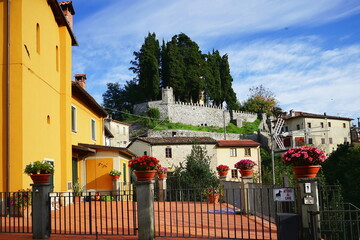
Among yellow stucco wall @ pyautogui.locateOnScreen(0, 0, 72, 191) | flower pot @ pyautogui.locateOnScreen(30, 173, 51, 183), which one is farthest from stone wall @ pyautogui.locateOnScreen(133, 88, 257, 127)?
flower pot @ pyautogui.locateOnScreen(30, 173, 51, 183)

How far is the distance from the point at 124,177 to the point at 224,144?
1992cm

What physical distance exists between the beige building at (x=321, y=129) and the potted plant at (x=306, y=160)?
174 ft

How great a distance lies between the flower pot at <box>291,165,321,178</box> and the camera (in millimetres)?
7251

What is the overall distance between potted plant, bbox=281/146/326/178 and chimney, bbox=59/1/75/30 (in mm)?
15454

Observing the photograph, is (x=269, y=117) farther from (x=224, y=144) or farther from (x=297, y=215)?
(x=297, y=215)

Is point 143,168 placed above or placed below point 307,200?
above

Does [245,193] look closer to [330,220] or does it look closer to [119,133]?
[330,220]

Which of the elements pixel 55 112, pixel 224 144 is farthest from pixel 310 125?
pixel 55 112

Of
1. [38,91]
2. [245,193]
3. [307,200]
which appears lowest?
[245,193]

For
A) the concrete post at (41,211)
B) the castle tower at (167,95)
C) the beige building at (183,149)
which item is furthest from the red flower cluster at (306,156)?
the castle tower at (167,95)

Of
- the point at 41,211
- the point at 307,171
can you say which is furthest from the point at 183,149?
the point at 307,171

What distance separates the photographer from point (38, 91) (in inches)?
524

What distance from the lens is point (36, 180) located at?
869cm

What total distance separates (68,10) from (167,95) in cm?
4076
